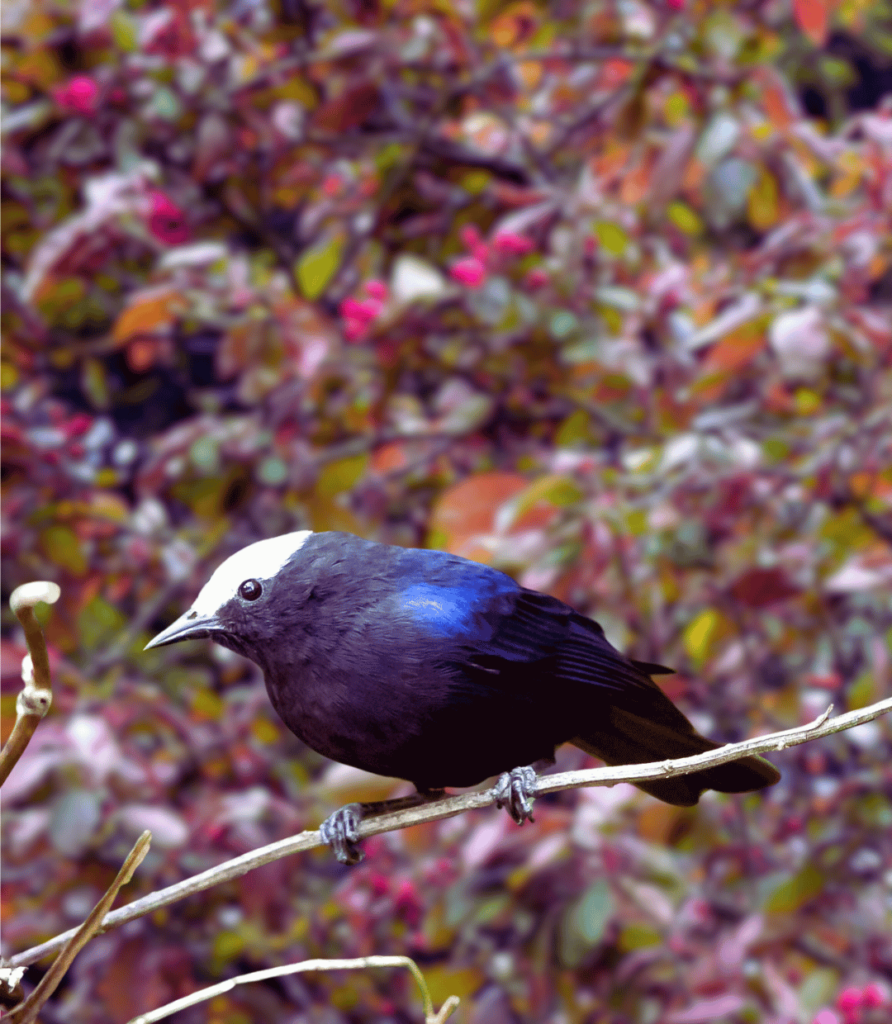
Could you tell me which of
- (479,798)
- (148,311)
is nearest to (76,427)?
(148,311)

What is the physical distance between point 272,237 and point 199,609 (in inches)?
89.6

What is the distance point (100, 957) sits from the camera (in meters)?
2.08

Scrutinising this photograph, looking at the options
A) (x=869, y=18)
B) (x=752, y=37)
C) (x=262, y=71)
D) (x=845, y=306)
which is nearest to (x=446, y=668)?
(x=845, y=306)

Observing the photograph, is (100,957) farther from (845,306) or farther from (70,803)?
(845,306)

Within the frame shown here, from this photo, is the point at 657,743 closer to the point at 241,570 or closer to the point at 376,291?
the point at 241,570

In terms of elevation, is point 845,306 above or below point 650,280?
above

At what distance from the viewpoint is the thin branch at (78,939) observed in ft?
1.43

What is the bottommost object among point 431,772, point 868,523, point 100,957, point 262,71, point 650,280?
point 100,957

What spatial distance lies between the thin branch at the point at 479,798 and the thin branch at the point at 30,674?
A: 0.27ft

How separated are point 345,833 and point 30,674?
11.8 inches

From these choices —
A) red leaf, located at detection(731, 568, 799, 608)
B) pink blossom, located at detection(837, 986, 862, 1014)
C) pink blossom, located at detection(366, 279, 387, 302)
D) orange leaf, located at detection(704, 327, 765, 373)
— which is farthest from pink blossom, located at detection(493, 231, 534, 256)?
pink blossom, located at detection(837, 986, 862, 1014)

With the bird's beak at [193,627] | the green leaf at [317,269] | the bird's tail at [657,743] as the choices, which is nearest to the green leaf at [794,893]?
the bird's tail at [657,743]

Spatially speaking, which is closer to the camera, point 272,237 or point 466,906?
point 466,906

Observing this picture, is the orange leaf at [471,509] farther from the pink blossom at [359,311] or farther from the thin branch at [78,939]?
the thin branch at [78,939]
